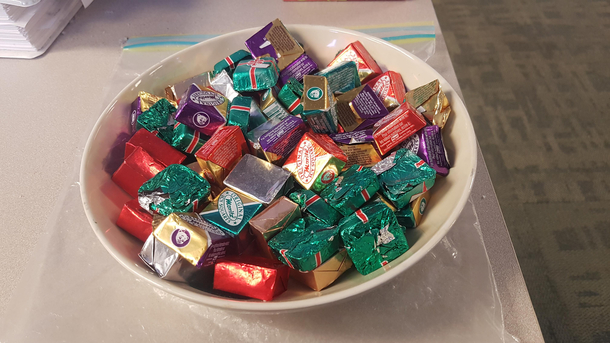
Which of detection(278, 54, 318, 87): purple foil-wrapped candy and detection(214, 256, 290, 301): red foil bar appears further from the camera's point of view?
detection(278, 54, 318, 87): purple foil-wrapped candy

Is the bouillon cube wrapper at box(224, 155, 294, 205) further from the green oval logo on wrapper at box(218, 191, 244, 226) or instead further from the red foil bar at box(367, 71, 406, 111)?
the red foil bar at box(367, 71, 406, 111)

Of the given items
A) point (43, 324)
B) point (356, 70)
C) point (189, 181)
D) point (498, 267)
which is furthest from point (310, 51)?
point (43, 324)

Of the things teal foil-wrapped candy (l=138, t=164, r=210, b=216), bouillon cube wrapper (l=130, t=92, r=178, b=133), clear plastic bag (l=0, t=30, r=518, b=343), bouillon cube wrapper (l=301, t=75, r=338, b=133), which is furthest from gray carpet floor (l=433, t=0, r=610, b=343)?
bouillon cube wrapper (l=130, t=92, r=178, b=133)

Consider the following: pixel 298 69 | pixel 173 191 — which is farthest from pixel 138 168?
pixel 298 69

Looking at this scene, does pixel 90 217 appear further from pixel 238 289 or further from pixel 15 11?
pixel 15 11

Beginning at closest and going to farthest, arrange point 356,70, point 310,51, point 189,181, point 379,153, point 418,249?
point 418,249 → point 189,181 → point 379,153 → point 356,70 → point 310,51

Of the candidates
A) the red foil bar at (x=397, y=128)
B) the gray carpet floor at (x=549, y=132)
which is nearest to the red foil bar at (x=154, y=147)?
the red foil bar at (x=397, y=128)

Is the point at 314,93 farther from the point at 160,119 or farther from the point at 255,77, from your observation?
the point at 160,119
